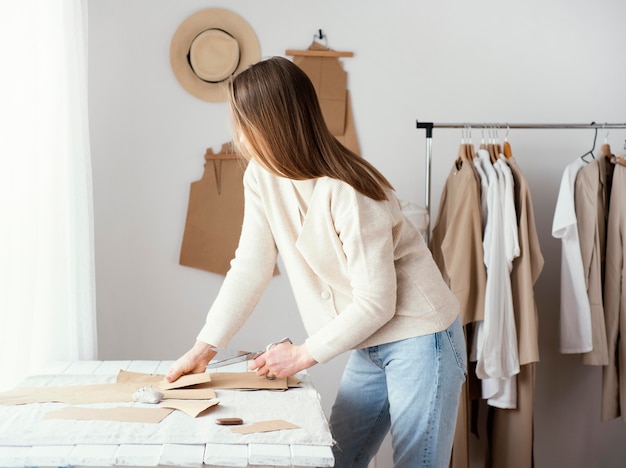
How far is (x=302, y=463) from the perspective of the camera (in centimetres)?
112

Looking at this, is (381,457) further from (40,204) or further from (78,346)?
(40,204)

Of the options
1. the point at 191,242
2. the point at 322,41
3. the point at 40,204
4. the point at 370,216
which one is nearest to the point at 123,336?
the point at 191,242

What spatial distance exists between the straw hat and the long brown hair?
4.44ft

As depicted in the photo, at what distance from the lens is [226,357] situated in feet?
5.64

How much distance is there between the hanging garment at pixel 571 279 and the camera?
8.24 feet

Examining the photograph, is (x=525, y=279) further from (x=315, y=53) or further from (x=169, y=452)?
(x=169, y=452)

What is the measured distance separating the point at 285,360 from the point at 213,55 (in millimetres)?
1608

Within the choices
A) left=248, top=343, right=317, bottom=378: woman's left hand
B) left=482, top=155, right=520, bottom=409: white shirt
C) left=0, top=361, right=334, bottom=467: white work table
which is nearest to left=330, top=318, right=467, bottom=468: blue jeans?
left=248, top=343, right=317, bottom=378: woman's left hand

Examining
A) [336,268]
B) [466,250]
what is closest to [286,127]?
[336,268]

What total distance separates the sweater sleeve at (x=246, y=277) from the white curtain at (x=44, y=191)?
472 mm

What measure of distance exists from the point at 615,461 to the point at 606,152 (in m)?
1.32

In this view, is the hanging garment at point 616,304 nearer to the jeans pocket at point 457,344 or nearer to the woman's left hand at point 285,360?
the jeans pocket at point 457,344

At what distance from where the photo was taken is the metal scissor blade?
167 cm

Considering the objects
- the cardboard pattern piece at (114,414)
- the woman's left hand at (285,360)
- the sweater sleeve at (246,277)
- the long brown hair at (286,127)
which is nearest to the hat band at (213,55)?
the sweater sleeve at (246,277)
